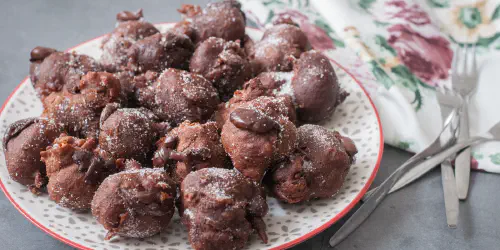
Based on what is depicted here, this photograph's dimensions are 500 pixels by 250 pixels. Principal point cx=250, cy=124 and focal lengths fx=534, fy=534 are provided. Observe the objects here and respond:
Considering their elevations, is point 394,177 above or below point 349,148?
below

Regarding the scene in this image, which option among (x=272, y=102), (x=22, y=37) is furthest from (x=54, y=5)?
(x=272, y=102)

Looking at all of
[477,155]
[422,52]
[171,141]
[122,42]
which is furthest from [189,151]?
[422,52]

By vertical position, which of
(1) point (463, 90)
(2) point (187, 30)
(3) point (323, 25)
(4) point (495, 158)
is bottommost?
(4) point (495, 158)

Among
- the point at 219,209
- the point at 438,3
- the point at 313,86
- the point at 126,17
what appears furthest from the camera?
the point at 438,3

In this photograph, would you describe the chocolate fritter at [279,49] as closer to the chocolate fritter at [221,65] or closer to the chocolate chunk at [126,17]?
the chocolate fritter at [221,65]

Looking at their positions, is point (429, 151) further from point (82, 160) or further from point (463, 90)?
point (82, 160)

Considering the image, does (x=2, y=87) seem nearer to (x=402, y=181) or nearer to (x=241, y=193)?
(x=241, y=193)

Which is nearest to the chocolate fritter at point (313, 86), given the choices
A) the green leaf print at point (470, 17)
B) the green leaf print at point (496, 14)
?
the green leaf print at point (470, 17)
